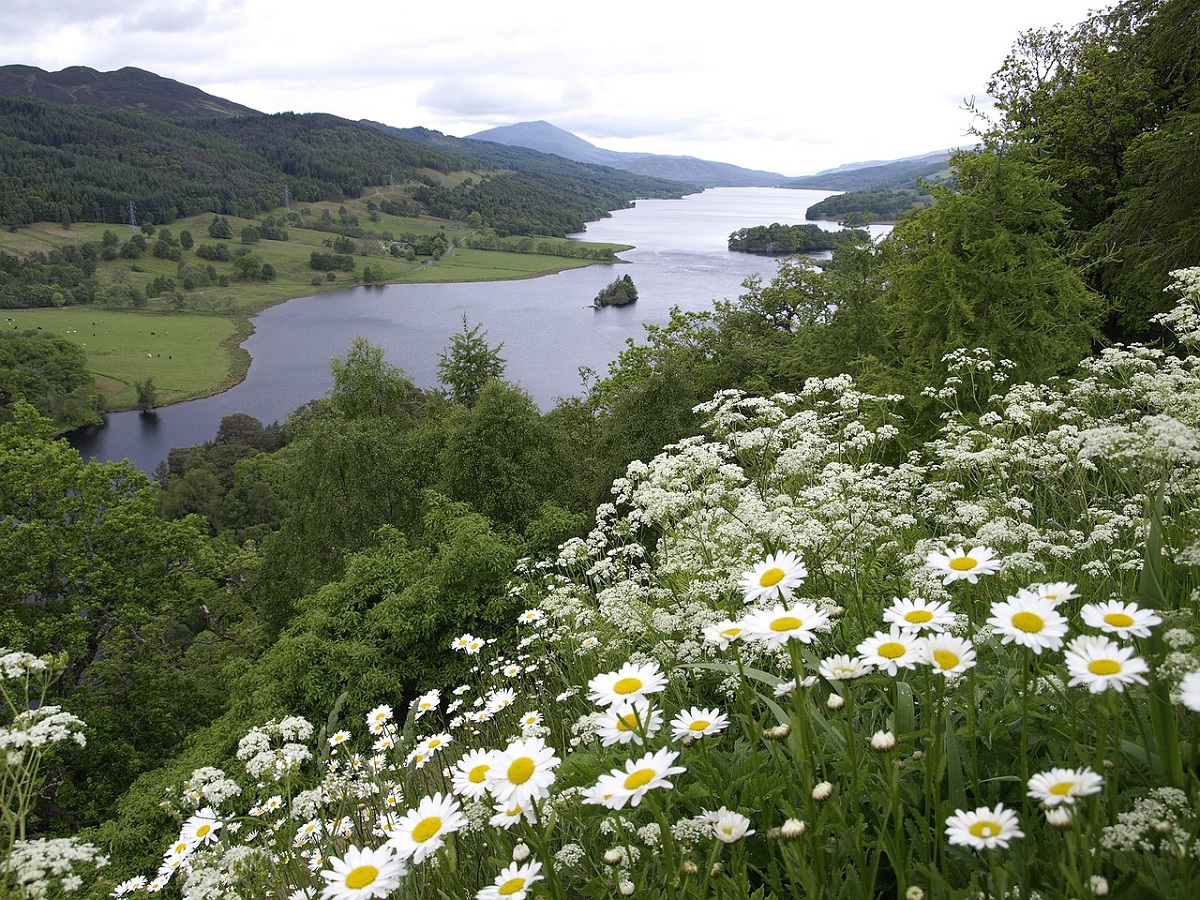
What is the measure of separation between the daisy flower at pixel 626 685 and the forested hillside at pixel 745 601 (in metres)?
0.02

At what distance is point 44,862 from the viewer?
6.34ft

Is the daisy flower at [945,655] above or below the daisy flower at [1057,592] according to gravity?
below

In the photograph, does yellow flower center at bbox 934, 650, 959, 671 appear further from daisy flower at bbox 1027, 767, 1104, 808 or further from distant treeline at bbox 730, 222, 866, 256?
distant treeline at bbox 730, 222, 866, 256

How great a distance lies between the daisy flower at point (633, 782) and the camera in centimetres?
148

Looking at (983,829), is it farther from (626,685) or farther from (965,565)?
(626,685)

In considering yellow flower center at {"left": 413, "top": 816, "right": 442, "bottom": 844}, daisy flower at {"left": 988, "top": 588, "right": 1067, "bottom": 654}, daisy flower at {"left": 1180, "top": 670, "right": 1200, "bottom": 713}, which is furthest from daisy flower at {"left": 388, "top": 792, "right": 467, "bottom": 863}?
daisy flower at {"left": 1180, "top": 670, "right": 1200, "bottom": 713}

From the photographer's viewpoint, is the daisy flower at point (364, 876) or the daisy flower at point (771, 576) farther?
the daisy flower at point (771, 576)

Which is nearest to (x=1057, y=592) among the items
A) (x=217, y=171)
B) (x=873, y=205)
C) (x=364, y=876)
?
(x=364, y=876)

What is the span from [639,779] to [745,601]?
2.06 feet

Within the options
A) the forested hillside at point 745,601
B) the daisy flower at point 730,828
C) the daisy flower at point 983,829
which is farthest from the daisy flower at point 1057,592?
the daisy flower at point 730,828

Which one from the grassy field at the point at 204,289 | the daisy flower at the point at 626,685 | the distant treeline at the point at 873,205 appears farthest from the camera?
the distant treeline at the point at 873,205

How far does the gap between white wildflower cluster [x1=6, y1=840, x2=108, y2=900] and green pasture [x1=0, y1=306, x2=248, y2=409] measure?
64.5 m

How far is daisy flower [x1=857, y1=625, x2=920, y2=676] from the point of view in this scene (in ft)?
5.07

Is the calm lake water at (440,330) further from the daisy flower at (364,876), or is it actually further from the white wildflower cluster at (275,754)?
the daisy flower at (364,876)
